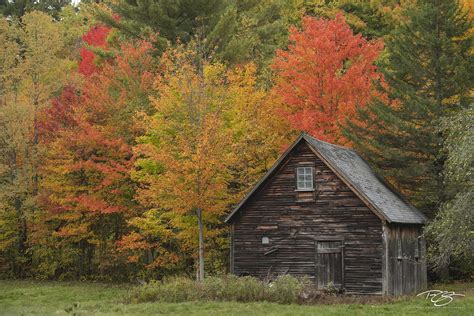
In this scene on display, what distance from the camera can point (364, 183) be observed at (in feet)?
98.1

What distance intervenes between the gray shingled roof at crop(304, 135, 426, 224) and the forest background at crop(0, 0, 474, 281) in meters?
1.60

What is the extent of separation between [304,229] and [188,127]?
750cm

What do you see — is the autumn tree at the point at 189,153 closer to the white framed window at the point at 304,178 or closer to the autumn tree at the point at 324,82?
the white framed window at the point at 304,178

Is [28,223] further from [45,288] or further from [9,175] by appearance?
[45,288]

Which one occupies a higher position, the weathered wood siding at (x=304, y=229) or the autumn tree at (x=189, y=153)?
the autumn tree at (x=189, y=153)

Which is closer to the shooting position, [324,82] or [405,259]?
[405,259]


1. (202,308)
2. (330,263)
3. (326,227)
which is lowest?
(202,308)

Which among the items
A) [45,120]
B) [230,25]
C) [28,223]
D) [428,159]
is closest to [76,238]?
[28,223]

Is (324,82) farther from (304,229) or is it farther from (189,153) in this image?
(189,153)

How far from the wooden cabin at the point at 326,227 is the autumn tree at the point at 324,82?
4.51 meters

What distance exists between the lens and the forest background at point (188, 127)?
107 ft

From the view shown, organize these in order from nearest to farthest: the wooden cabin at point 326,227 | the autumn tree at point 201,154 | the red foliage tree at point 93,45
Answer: the wooden cabin at point 326,227
the autumn tree at point 201,154
the red foliage tree at point 93,45

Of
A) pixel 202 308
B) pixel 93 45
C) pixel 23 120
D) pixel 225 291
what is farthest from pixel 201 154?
pixel 93 45
